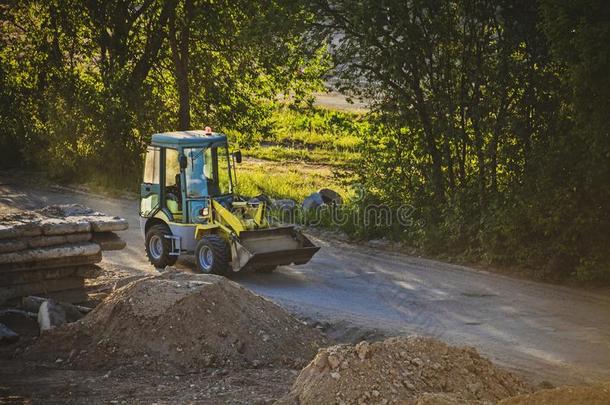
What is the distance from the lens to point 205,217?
645 inches

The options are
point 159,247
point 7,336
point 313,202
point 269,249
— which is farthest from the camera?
point 313,202

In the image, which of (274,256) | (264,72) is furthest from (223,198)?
(264,72)

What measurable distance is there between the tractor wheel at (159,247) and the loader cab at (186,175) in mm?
232

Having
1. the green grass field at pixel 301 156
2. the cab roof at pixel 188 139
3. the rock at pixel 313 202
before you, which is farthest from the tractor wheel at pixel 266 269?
the rock at pixel 313 202

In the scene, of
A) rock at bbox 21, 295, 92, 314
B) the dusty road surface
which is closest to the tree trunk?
the dusty road surface

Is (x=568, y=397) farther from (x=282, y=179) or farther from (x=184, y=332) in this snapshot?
(x=282, y=179)

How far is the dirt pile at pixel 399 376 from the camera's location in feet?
29.3

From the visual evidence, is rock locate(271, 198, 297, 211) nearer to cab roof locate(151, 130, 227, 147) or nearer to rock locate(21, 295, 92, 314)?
cab roof locate(151, 130, 227, 147)

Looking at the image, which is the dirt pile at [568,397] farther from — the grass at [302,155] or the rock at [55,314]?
the grass at [302,155]

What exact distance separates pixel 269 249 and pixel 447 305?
3015 mm

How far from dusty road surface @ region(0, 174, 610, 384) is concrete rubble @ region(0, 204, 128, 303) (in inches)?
83.7

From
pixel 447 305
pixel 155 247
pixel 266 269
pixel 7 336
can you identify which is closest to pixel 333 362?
pixel 7 336

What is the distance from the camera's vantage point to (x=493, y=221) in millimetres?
17016

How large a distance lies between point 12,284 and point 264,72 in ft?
38.3
